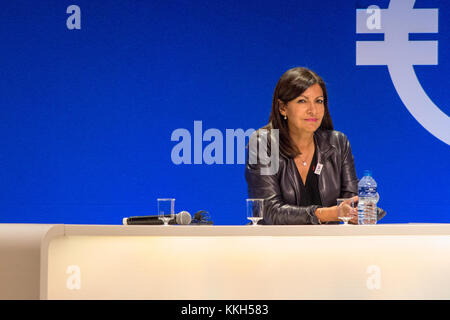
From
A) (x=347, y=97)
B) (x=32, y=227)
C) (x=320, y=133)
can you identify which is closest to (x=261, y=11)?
(x=347, y=97)

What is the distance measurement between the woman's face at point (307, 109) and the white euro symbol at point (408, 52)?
1745mm

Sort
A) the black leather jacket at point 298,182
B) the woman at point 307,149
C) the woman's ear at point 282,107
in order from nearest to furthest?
the black leather jacket at point 298,182, the woman at point 307,149, the woman's ear at point 282,107

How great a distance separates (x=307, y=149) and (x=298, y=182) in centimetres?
21

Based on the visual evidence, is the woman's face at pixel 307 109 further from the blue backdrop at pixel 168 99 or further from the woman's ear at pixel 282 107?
the blue backdrop at pixel 168 99

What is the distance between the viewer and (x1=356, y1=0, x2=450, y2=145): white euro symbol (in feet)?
14.7

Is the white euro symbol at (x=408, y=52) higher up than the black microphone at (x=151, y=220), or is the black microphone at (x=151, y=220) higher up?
the white euro symbol at (x=408, y=52)

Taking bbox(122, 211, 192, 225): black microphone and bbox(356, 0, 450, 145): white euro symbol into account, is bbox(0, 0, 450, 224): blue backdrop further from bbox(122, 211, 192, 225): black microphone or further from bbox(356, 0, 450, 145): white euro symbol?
bbox(122, 211, 192, 225): black microphone

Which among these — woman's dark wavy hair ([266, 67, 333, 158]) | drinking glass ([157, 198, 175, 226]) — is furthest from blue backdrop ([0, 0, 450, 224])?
drinking glass ([157, 198, 175, 226])

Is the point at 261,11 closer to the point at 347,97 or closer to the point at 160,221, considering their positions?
the point at 347,97

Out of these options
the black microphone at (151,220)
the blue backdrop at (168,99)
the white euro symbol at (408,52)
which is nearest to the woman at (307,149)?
the black microphone at (151,220)

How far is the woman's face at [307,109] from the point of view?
2.97 meters

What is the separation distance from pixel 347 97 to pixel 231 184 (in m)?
1.14

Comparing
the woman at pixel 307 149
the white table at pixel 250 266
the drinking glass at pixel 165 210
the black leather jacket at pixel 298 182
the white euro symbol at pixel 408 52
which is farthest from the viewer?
the white euro symbol at pixel 408 52

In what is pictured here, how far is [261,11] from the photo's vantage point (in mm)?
4562
